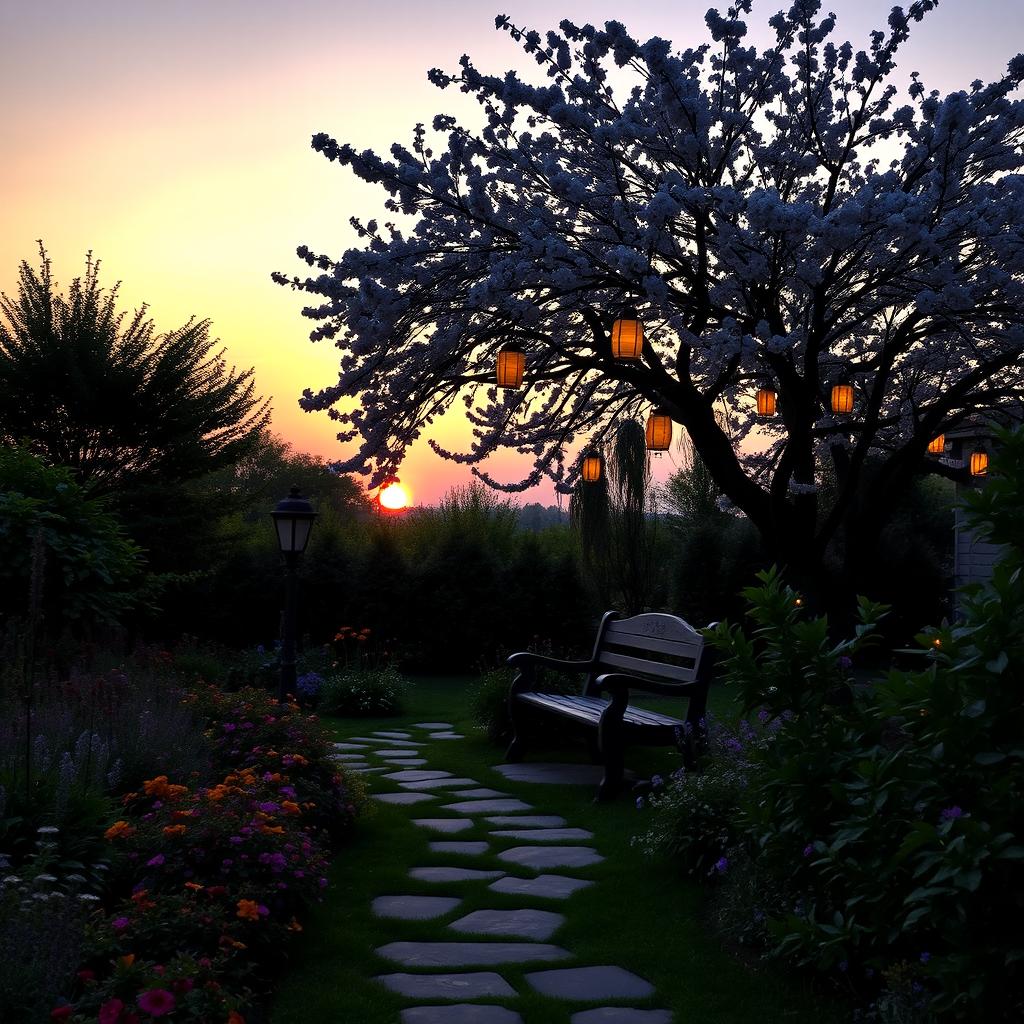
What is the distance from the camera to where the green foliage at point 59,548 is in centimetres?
858

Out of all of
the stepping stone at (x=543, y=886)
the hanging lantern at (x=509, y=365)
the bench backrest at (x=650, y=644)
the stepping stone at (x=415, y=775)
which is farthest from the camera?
the hanging lantern at (x=509, y=365)

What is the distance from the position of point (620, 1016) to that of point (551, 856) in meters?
1.92

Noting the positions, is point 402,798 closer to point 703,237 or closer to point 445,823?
point 445,823

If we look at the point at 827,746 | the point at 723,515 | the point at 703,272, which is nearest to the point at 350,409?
the point at 703,272

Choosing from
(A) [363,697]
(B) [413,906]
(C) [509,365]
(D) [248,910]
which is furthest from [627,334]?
(A) [363,697]

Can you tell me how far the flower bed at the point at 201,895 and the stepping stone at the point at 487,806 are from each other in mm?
1122

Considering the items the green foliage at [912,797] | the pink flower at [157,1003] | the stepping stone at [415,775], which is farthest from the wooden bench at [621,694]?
the pink flower at [157,1003]

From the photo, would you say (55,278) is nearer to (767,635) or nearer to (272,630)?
(272,630)

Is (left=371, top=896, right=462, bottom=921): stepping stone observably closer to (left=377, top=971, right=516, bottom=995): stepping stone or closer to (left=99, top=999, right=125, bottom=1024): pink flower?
(left=377, top=971, right=516, bottom=995): stepping stone

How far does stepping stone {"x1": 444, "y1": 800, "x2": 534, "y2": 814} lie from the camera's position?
20.1 ft

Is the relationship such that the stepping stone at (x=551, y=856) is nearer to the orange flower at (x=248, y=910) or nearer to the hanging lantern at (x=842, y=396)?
the orange flower at (x=248, y=910)

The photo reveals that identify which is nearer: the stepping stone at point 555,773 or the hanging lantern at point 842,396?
the stepping stone at point 555,773

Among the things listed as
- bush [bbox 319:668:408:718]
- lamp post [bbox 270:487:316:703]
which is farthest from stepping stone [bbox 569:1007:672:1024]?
bush [bbox 319:668:408:718]

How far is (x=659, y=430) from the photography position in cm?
974
